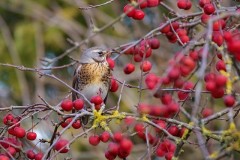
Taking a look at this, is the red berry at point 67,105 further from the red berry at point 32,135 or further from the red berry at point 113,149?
the red berry at point 113,149

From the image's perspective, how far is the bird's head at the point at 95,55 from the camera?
4.25 metres

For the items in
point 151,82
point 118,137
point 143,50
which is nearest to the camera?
point 151,82

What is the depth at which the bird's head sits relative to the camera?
4246 millimetres

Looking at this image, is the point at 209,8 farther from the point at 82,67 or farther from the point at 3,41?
the point at 3,41

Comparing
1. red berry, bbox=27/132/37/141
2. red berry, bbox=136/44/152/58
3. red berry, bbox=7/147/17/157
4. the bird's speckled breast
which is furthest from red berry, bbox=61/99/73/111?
the bird's speckled breast

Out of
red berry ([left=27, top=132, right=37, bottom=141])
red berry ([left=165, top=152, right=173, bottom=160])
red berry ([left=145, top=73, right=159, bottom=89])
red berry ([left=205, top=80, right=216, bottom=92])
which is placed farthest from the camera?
red berry ([left=27, top=132, right=37, bottom=141])

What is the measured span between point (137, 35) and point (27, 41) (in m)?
1.63

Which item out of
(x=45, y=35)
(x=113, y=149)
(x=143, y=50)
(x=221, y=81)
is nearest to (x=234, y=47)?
(x=221, y=81)

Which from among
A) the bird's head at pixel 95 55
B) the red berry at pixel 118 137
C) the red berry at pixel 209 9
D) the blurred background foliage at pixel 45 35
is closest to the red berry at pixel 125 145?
the red berry at pixel 118 137

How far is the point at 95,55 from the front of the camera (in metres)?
4.37

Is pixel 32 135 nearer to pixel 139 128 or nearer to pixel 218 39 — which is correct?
pixel 139 128

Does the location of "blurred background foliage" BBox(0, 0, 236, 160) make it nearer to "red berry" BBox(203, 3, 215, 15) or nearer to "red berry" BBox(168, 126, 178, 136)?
"red berry" BBox(203, 3, 215, 15)

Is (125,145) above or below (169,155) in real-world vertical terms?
above

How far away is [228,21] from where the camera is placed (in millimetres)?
3104
